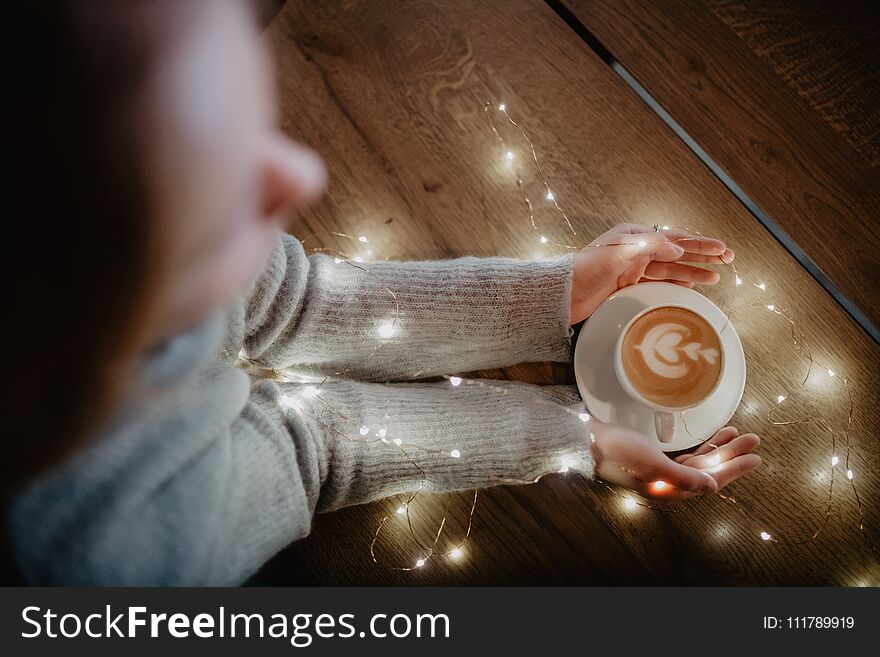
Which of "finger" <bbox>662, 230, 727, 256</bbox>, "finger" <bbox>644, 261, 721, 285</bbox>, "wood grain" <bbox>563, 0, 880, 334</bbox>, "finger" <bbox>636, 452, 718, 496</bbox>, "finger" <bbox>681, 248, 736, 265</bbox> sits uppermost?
"wood grain" <bbox>563, 0, 880, 334</bbox>

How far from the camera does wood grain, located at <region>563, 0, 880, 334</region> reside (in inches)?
35.4

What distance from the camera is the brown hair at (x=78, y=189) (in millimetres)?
295

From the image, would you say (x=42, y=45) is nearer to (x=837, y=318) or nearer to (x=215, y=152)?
(x=215, y=152)

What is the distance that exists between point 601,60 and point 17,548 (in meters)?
1.04

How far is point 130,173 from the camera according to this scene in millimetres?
322

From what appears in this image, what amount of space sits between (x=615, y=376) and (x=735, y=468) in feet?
0.73

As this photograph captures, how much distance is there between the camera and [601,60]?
945 millimetres

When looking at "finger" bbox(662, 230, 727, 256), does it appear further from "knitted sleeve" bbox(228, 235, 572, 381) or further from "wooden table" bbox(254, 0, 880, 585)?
"knitted sleeve" bbox(228, 235, 572, 381)

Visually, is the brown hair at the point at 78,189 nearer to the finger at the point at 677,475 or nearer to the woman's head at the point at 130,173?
the woman's head at the point at 130,173

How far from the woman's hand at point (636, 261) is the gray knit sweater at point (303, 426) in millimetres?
37

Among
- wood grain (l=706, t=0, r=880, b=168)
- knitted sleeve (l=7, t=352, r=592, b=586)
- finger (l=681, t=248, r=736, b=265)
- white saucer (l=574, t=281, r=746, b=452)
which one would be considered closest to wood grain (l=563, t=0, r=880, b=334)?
wood grain (l=706, t=0, r=880, b=168)

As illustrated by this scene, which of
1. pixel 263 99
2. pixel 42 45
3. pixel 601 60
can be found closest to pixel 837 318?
pixel 601 60

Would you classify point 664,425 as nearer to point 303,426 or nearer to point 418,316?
point 418,316

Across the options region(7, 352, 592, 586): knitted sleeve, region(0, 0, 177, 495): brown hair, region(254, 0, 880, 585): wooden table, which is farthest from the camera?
region(254, 0, 880, 585): wooden table
